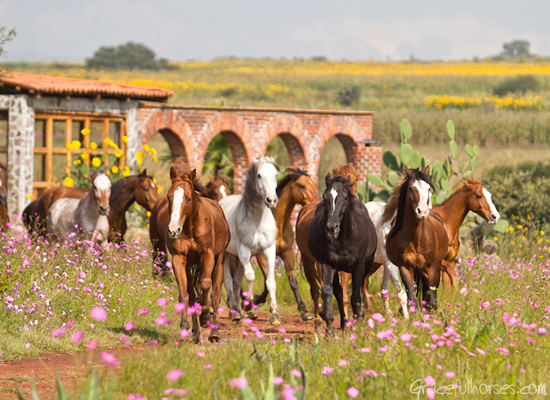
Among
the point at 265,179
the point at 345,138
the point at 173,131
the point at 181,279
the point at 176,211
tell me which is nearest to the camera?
the point at 176,211

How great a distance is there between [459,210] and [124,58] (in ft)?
238

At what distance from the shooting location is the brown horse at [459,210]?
33.4 ft

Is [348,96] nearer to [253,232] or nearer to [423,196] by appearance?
[253,232]

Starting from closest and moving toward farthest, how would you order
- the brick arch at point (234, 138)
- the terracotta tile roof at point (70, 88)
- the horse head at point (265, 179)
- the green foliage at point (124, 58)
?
1. the horse head at point (265, 179)
2. the terracotta tile roof at point (70, 88)
3. the brick arch at point (234, 138)
4. the green foliage at point (124, 58)

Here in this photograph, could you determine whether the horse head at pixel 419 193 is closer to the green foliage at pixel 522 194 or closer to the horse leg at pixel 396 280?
the horse leg at pixel 396 280

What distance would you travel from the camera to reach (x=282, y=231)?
1031 centimetres

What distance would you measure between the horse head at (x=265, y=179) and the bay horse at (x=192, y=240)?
0.66m

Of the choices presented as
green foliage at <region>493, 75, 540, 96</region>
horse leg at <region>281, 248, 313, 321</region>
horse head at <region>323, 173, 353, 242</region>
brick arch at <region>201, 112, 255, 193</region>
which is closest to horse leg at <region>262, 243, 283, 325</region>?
horse leg at <region>281, 248, 313, 321</region>

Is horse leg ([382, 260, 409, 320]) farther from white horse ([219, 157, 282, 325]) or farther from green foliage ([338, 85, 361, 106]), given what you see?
green foliage ([338, 85, 361, 106])

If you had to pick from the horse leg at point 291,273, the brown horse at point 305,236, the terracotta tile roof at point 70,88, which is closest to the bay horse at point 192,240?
the brown horse at point 305,236

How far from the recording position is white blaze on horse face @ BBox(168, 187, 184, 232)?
7.35 meters

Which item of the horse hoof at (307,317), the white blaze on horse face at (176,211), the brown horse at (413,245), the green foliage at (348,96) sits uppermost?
the green foliage at (348,96)

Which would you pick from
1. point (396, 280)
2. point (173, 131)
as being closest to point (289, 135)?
point (173, 131)

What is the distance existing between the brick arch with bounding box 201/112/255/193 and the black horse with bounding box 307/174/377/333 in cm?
1000
